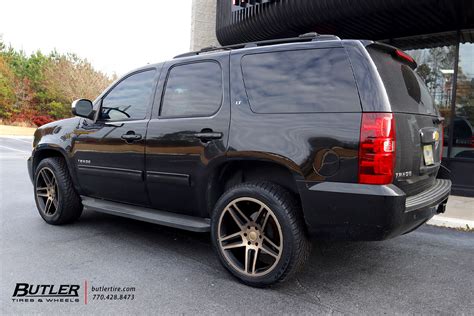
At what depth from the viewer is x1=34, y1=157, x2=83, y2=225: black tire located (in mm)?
4781

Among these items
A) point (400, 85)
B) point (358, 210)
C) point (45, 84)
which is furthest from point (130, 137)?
point (45, 84)

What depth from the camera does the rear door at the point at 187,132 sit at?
350 cm

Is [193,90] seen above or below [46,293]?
above

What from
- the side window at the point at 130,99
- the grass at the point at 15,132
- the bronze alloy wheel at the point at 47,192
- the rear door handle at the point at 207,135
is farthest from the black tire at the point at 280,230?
the grass at the point at 15,132

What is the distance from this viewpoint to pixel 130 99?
436 centimetres

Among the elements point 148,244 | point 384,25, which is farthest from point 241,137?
point 384,25

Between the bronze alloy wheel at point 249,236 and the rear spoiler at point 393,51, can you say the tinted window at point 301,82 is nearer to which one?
the rear spoiler at point 393,51

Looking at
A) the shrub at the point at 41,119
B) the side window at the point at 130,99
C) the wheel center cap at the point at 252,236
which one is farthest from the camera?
the shrub at the point at 41,119

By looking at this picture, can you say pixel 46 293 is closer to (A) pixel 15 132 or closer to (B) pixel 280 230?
(B) pixel 280 230

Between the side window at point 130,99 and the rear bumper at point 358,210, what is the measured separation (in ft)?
6.57

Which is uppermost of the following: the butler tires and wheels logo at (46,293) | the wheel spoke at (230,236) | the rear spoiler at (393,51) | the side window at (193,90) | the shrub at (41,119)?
the rear spoiler at (393,51)

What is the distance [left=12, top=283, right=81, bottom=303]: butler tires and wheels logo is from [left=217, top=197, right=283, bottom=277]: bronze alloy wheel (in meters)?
1.20

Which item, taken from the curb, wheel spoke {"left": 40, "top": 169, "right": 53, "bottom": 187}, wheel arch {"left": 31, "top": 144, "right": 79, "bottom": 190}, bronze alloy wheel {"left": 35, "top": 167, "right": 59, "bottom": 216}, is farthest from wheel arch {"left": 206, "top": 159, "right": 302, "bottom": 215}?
the curb

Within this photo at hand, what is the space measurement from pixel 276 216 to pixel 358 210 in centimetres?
61
